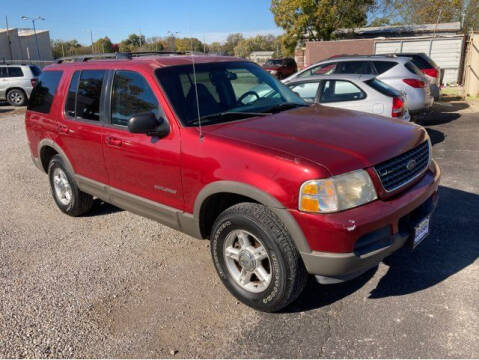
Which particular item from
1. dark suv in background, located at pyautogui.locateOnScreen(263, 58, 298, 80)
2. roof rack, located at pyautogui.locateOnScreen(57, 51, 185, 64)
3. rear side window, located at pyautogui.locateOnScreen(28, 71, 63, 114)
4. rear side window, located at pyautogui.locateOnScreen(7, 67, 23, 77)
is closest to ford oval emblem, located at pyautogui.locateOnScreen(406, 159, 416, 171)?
roof rack, located at pyautogui.locateOnScreen(57, 51, 185, 64)

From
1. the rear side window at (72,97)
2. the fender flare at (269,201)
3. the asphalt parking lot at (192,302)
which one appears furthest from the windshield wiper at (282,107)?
the rear side window at (72,97)

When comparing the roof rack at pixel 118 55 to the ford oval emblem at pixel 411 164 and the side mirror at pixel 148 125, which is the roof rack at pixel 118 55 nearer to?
the side mirror at pixel 148 125

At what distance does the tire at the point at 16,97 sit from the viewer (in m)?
Answer: 18.2

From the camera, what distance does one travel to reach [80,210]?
504 cm

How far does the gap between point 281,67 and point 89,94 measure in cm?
2440

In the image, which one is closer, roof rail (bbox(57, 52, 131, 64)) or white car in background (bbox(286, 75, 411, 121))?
roof rail (bbox(57, 52, 131, 64))

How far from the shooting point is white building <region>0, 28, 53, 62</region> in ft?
162

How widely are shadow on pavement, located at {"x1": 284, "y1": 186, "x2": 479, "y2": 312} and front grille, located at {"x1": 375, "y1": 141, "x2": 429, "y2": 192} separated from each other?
637 millimetres

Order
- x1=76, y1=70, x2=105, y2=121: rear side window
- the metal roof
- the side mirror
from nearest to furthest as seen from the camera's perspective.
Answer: the side mirror → x1=76, y1=70, x2=105, y2=121: rear side window → the metal roof

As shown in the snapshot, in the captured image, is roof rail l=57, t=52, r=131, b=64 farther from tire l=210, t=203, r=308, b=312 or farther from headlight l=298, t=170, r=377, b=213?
headlight l=298, t=170, r=377, b=213

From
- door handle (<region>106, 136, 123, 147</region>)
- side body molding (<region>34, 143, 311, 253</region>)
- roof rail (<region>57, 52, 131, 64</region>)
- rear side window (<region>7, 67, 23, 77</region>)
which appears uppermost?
roof rail (<region>57, 52, 131, 64</region>)

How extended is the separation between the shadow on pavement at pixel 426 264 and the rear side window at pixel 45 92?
3.71 m

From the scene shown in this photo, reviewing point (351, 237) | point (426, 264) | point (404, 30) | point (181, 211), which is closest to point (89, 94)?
point (181, 211)

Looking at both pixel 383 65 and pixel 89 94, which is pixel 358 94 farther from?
pixel 89 94
